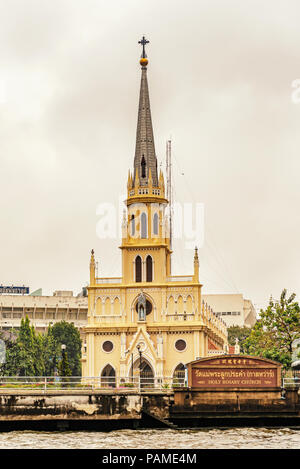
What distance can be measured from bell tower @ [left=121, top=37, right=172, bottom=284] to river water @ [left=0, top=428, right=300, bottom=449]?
42.3 metres

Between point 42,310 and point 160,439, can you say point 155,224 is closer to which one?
point 160,439

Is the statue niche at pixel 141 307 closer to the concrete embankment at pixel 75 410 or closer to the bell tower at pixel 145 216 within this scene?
the bell tower at pixel 145 216

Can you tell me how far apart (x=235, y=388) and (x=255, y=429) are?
10.4ft

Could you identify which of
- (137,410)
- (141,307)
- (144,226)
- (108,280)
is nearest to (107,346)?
(141,307)

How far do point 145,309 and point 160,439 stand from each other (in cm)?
4552

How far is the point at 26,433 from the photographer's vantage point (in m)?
54.8

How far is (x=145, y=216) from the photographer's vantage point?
329ft

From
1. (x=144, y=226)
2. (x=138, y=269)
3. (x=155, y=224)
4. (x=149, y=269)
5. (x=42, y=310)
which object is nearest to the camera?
(x=149, y=269)

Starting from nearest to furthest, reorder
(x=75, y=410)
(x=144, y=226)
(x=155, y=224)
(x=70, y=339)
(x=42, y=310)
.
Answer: (x=75, y=410)
(x=144, y=226)
(x=155, y=224)
(x=70, y=339)
(x=42, y=310)

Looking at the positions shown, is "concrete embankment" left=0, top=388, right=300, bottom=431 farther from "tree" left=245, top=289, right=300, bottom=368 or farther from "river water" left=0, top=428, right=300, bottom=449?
"tree" left=245, top=289, right=300, bottom=368

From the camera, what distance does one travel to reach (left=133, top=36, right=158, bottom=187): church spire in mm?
102000
